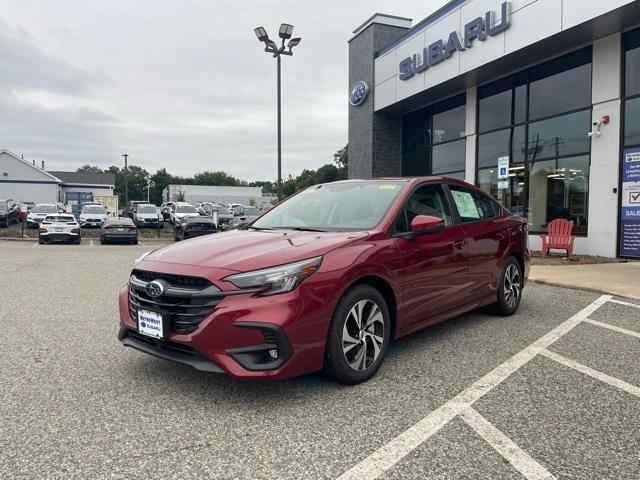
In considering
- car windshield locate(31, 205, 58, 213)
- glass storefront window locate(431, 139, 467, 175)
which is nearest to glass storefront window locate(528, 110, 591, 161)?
glass storefront window locate(431, 139, 467, 175)

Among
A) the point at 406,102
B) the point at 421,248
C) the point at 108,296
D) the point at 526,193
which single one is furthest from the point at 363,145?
the point at 421,248

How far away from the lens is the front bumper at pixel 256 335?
3096 millimetres

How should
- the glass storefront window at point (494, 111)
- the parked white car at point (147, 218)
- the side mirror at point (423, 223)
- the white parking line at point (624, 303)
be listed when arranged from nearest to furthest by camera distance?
the side mirror at point (423, 223), the white parking line at point (624, 303), the glass storefront window at point (494, 111), the parked white car at point (147, 218)

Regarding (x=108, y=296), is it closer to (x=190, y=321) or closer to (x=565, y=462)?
(x=190, y=321)

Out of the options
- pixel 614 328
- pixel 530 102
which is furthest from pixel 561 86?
pixel 614 328

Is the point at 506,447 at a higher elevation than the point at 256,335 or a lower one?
lower

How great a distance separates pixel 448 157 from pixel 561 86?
17.5ft

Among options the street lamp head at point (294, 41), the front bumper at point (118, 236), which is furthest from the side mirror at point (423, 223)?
the front bumper at point (118, 236)

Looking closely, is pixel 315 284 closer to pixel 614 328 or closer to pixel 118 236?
pixel 614 328

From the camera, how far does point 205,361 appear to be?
319 centimetres

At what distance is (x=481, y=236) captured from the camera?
5215 mm

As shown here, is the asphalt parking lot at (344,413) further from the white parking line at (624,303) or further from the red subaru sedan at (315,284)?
the white parking line at (624,303)

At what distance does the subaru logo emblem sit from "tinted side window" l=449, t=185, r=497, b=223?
10.00 feet

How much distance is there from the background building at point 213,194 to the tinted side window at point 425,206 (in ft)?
234
